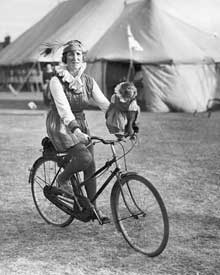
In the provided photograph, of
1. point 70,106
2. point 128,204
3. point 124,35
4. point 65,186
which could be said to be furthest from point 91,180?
point 124,35

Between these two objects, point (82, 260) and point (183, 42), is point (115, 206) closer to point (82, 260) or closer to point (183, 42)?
point (82, 260)

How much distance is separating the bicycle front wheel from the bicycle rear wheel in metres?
0.79

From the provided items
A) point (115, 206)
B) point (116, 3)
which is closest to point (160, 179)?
point (115, 206)

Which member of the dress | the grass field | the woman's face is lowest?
the grass field

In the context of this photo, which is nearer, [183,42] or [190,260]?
[190,260]

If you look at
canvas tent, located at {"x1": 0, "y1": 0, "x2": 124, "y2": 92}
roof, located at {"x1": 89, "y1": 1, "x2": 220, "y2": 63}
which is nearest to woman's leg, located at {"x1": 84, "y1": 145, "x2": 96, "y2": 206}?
roof, located at {"x1": 89, "y1": 1, "x2": 220, "y2": 63}

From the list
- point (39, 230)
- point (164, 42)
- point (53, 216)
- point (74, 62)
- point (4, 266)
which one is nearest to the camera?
point (4, 266)

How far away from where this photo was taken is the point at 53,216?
5328 millimetres

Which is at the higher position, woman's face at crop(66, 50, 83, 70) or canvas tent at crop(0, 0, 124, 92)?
woman's face at crop(66, 50, 83, 70)

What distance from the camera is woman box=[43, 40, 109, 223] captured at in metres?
4.37

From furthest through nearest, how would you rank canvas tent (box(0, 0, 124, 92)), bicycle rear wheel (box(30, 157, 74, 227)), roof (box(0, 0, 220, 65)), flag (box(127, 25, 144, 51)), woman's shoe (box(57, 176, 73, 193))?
1. canvas tent (box(0, 0, 124, 92))
2. roof (box(0, 0, 220, 65))
3. flag (box(127, 25, 144, 51))
4. bicycle rear wheel (box(30, 157, 74, 227))
5. woman's shoe (box(57, 176, 73, 193))

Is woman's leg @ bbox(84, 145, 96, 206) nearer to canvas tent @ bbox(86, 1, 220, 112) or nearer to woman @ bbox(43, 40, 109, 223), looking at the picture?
woman @ bbox(43, 40, 109, 223)

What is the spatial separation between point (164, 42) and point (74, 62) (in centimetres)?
1518

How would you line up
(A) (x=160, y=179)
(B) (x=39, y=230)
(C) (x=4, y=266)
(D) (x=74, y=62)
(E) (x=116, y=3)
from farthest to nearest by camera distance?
(E) (x=116, y=3) → (A) (x=160, y=179) → (B) (x=39, y=230) → (D) (x=74, y=62) → (C) (x=4, y=266)
